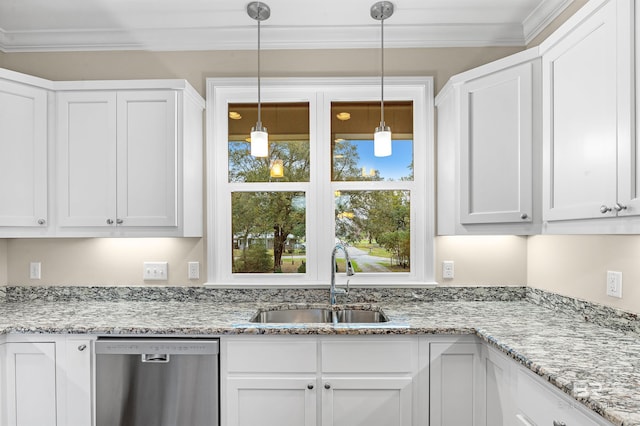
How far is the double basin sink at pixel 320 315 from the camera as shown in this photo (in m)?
2.37

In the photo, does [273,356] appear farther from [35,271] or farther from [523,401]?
[35,271]

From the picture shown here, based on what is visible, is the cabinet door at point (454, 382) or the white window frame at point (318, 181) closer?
the cabinet door at point (454, 382)

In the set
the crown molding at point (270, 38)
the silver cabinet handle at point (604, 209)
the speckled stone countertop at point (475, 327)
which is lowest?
the speckled stone countertop at point (475, 327)

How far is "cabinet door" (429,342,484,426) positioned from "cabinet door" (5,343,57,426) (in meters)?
1.86

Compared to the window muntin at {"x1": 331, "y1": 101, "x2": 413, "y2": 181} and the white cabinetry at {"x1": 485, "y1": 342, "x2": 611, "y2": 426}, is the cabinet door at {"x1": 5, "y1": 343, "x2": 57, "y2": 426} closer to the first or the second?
the window muntin at {"x1": 331, "y1": 101, "x2": 413, "y2": 181}

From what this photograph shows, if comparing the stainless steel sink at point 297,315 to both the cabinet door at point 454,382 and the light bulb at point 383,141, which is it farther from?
the light bulb at point 383,141

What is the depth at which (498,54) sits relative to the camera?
8.25 feet

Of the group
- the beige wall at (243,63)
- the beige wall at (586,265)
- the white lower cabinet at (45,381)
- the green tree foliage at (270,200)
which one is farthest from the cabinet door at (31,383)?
the beige wall at (586,265)

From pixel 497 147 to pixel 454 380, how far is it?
118cm

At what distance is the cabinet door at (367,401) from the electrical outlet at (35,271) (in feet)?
6.66

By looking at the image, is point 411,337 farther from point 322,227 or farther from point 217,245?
point 217,245

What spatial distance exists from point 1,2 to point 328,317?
2.64 meters

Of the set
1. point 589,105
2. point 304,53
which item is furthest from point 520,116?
point 304,53

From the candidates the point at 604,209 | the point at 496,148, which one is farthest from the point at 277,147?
the point at 604,209
